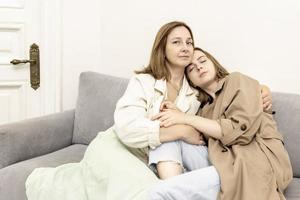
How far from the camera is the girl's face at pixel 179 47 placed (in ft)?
6.89

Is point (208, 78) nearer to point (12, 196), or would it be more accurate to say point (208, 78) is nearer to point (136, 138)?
point (136, 138)

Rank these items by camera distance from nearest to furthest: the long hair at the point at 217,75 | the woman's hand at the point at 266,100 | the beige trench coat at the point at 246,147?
the beige trench coat at the point at 246,147 < the woman's hand at the point at 266,100 < the long hair at the point at 217,75

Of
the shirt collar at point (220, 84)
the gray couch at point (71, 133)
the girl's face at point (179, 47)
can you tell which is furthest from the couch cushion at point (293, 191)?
the girl's face at point (179, 47)

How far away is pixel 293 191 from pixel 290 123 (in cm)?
32

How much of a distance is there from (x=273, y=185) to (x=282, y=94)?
1.92ft

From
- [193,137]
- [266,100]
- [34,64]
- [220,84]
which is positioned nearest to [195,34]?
[220,84]

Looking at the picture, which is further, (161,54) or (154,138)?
(161,54)

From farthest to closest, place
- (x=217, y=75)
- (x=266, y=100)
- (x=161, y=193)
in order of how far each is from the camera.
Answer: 1. (x=217, y=75)
2. (x=266, y=100)
3. (x=161, y=193)

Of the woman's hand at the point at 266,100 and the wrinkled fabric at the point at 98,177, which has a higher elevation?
the woman's hand at the point at 266,100

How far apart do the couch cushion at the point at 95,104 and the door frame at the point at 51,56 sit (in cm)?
29

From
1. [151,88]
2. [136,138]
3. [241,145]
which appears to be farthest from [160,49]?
[241,145]

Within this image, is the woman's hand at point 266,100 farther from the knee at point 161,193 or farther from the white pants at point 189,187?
the knee at point 161,193

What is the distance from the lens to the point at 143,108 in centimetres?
204

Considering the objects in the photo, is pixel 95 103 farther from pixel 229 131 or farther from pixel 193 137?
pixel 229 131
